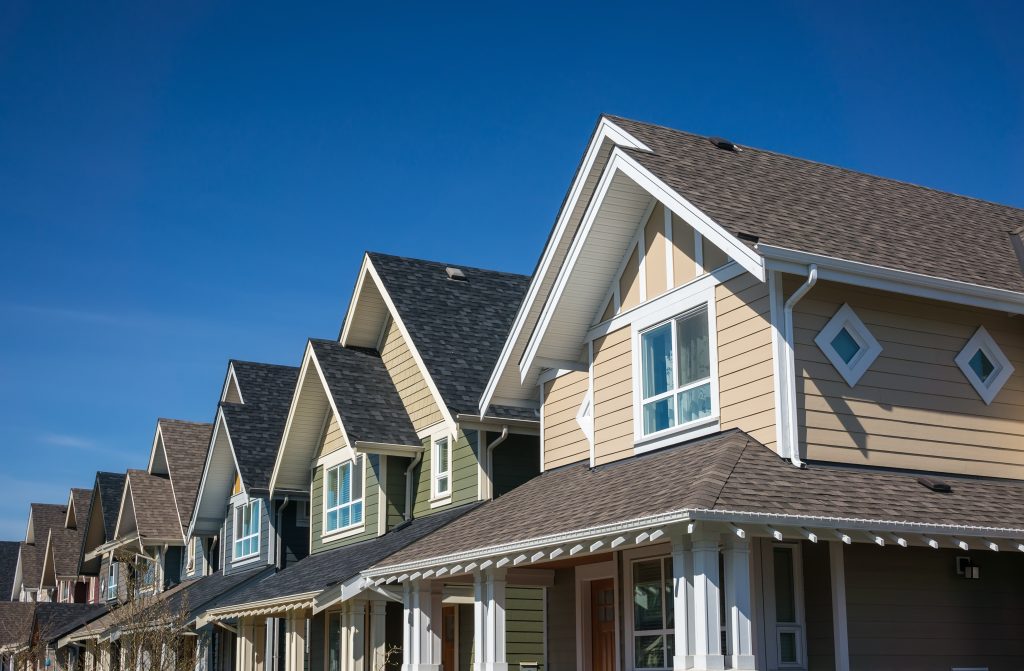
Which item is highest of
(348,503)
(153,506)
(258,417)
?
(258,417)

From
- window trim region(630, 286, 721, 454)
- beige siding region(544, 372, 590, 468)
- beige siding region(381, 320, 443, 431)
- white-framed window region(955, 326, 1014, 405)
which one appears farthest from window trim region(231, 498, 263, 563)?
white-framed window region(955, 326, 1014, 405)

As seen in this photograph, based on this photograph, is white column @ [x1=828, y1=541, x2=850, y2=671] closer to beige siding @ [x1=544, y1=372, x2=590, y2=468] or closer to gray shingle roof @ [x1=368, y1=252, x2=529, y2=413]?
beige siding @ [x1=544, y1=372, x2=590, y2=468]

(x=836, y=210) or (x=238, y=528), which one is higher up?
(x=836, y=210)

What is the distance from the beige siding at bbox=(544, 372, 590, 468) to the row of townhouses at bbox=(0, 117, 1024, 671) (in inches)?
→ 1.8

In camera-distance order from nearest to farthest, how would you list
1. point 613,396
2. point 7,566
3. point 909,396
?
point 909,396, point 613,396, point 7,566

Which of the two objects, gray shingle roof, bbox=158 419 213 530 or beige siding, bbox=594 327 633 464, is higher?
gray shingle roof, bbox=158 419 213 530

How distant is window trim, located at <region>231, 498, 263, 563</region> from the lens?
29106mm

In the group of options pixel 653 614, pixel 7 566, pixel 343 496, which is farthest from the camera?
pixel 7 566

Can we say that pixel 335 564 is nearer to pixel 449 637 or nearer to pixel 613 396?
pixel 449 637

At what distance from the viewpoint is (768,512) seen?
442 inches

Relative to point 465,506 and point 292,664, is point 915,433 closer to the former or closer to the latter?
point 465,506

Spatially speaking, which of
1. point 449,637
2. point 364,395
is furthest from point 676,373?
point 364,395

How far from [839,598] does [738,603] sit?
2010 millimetres

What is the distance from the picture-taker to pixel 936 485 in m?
13.2
